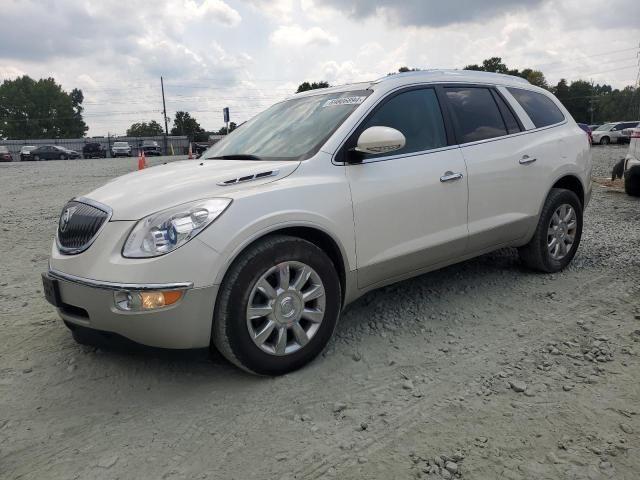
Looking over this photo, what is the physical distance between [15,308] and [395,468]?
Answer: 3.45 m

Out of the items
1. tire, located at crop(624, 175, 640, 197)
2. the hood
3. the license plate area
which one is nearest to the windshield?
the hood

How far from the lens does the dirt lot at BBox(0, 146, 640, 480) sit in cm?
228

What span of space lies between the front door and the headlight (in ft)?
3.22

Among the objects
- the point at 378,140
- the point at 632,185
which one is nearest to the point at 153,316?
the point at 378,140

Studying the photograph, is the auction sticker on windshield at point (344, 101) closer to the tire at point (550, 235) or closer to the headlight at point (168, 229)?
the headlight at point (168, 229)

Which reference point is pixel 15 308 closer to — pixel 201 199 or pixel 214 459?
pixel 201 199

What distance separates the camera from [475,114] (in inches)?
163

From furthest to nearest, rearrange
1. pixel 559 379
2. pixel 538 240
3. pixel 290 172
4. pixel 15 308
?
pixel 538 240
pixel 15 308
pixel 290 172
pixel 559 379

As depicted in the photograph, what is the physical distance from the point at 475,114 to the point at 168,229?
2.66 metres

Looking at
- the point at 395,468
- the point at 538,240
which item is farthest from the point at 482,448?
the point at 538,240

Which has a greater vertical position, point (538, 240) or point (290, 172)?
point (290, 172)

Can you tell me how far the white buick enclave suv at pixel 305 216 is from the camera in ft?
8.83

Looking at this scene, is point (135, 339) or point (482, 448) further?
point (135, 339)

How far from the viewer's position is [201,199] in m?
2.82
